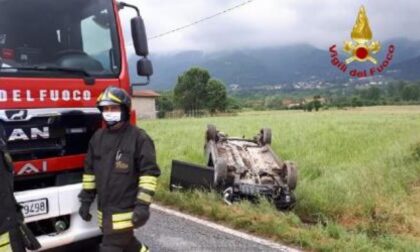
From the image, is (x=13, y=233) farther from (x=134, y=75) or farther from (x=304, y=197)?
(x=304, y=197)

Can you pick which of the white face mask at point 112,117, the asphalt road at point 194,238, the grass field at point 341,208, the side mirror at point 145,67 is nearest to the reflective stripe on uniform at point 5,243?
the white face mask at point 112,117

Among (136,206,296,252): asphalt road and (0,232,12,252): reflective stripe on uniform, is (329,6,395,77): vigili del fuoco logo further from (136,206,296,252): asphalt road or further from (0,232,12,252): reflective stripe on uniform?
(0,232,12,252): reflective stripe on uniform

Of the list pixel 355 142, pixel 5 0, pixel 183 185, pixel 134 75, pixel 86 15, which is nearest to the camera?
pixel 5 0

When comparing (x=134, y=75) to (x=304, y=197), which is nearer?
(x=134, y=75)

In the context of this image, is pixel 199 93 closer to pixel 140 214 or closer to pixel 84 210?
pixel 84 210

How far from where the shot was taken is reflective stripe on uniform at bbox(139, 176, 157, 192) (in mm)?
3369

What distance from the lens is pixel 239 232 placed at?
17.4 ft

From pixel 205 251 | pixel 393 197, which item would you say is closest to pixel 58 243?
pixel 205 251

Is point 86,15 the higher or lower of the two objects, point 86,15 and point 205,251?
the higher

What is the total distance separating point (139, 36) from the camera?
479 cm

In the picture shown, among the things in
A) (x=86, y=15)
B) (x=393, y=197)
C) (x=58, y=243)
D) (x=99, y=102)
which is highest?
(x=86, y=15)

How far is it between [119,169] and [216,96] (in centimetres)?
6304

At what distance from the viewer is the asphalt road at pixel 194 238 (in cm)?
473

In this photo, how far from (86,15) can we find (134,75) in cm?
89
